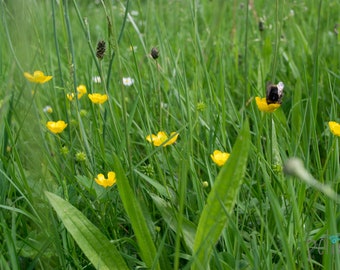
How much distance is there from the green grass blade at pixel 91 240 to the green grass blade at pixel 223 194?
5.0 inches

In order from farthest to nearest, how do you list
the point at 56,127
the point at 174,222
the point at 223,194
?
the point at 56,127, the point at 174,222, the point at 223,194

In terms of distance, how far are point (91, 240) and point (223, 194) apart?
218 millimetres

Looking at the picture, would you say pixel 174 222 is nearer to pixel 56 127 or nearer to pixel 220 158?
pixel 220 158

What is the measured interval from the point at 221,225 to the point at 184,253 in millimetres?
149

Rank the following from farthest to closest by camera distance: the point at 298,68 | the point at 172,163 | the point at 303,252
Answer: the point at 298,68 < the point at 172,163 < the point at 303,252

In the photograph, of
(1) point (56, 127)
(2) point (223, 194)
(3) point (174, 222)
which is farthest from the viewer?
(1) point (56, 127)

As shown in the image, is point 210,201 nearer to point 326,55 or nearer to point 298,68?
point 298,68

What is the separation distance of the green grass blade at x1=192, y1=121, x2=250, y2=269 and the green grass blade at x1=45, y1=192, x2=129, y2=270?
0.42ft

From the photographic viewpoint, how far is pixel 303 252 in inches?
29.0

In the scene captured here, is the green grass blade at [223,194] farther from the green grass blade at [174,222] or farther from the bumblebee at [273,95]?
the bumblebee at [273,95]

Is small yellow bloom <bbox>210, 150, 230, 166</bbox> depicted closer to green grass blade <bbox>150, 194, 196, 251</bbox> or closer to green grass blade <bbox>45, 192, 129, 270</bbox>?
green grass blade <bbox>150, 194, 196, 251</bbox>

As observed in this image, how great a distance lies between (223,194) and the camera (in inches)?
32.0

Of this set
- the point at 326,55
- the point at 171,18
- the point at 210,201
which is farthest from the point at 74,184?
the point at 171,18

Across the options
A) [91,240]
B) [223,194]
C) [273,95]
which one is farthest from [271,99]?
[91,240]
